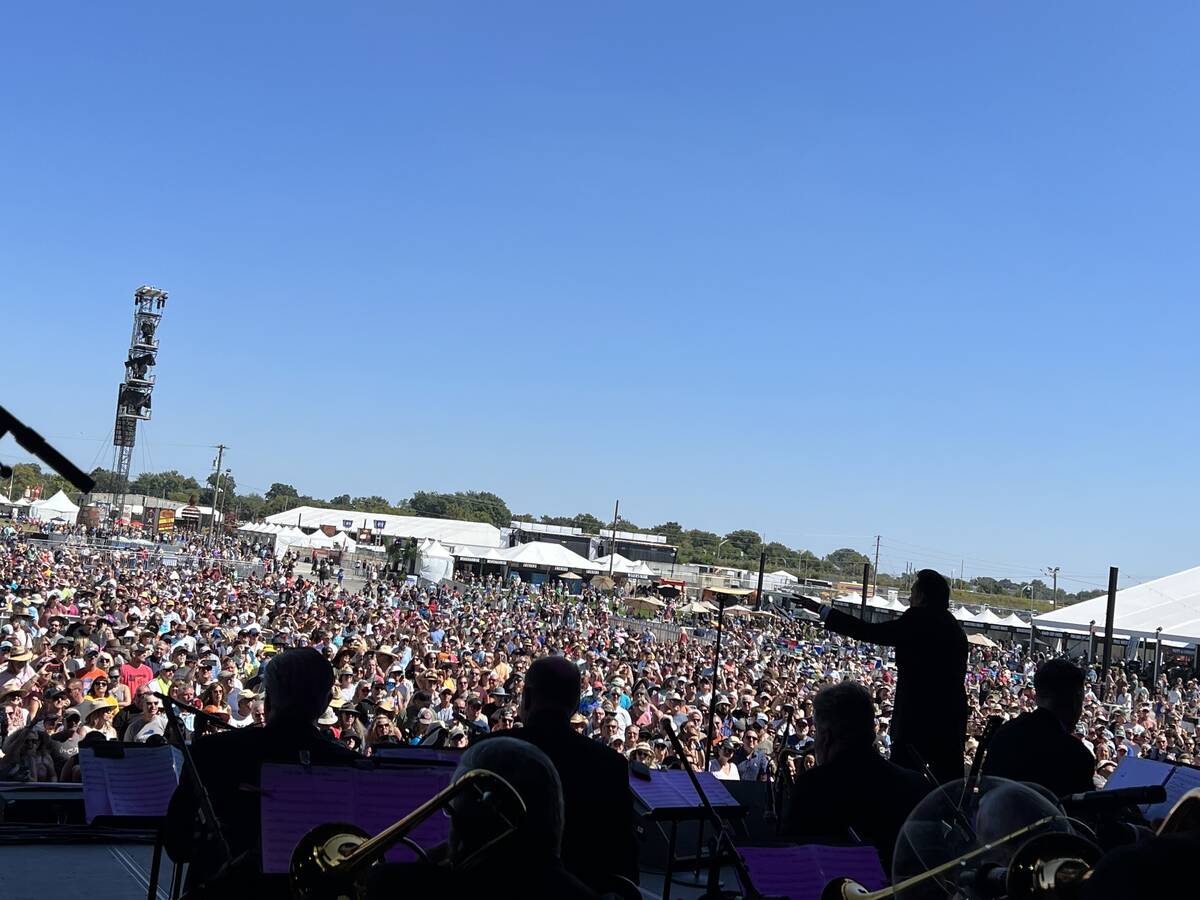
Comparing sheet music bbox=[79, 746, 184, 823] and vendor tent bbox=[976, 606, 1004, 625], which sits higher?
sheet music bbox=[79, 746, 184, 823]

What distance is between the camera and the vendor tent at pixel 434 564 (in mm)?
41719

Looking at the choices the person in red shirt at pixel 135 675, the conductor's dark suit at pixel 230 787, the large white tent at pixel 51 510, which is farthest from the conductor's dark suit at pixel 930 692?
the large white tent at pixel 51 510

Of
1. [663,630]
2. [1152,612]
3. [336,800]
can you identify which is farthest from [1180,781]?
[1152,612]

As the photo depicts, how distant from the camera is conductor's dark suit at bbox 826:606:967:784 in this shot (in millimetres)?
4590

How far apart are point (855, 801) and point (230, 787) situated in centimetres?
175

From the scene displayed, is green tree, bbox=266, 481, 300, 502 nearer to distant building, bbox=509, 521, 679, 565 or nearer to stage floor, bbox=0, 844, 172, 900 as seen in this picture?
distant building, bbox=509, 521, 679, 565

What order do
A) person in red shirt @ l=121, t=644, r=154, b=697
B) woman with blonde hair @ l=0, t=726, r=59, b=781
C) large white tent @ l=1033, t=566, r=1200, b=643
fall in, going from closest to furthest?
woman with blonde hair @ l=0, t=726, r=59, b=781
person in red shirt @ l=121, t=644, r=154, b=697
large white tent @ l=1033, t=566, r=1200, b=643

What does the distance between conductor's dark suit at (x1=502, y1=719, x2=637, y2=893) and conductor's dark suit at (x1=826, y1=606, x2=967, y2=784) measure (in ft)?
6.03

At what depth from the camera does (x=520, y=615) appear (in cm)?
2916

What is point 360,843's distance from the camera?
2.12 meters

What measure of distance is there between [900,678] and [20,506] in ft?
249

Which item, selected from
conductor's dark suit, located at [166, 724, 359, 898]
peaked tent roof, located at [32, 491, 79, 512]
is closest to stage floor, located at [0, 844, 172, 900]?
conductor's dark suit, located at [166, 724, 359, 898]

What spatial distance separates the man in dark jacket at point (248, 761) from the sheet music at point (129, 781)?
438mm

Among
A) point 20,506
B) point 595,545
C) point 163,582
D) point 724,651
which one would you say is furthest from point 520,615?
point 20,506
